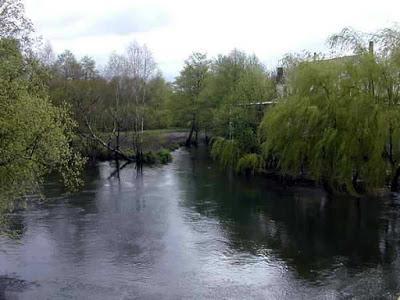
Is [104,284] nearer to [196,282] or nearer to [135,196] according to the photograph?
[196,282]

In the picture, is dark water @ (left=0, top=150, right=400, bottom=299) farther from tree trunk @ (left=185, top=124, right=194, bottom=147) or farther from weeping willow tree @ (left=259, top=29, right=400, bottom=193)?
tree trunk @ (left=185, top=124, right=194, bottom=147)

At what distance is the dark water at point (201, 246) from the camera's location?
57.9 feet

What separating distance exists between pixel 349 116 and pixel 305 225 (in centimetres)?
602

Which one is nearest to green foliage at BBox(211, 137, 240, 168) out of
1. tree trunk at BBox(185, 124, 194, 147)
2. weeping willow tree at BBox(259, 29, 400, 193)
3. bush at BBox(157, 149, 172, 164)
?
bush at BBox(157, 149, 172, 164)

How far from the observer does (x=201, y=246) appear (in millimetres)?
22250

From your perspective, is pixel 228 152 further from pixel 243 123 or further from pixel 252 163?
pixel 252 163

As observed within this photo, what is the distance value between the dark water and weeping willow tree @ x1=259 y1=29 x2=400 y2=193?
2.39 m

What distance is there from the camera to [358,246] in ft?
73.8

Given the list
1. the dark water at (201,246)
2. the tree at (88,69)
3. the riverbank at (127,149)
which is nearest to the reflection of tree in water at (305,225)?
the dark water at (201,246)

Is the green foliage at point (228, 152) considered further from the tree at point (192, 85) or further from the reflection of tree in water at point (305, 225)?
the tree at point (192, 85)

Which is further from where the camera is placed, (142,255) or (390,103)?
(390,103)

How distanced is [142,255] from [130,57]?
34.1m

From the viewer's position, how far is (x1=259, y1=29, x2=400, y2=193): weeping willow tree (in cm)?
2641

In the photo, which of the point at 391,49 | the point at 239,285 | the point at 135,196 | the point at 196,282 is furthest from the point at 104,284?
the point at 391,49
